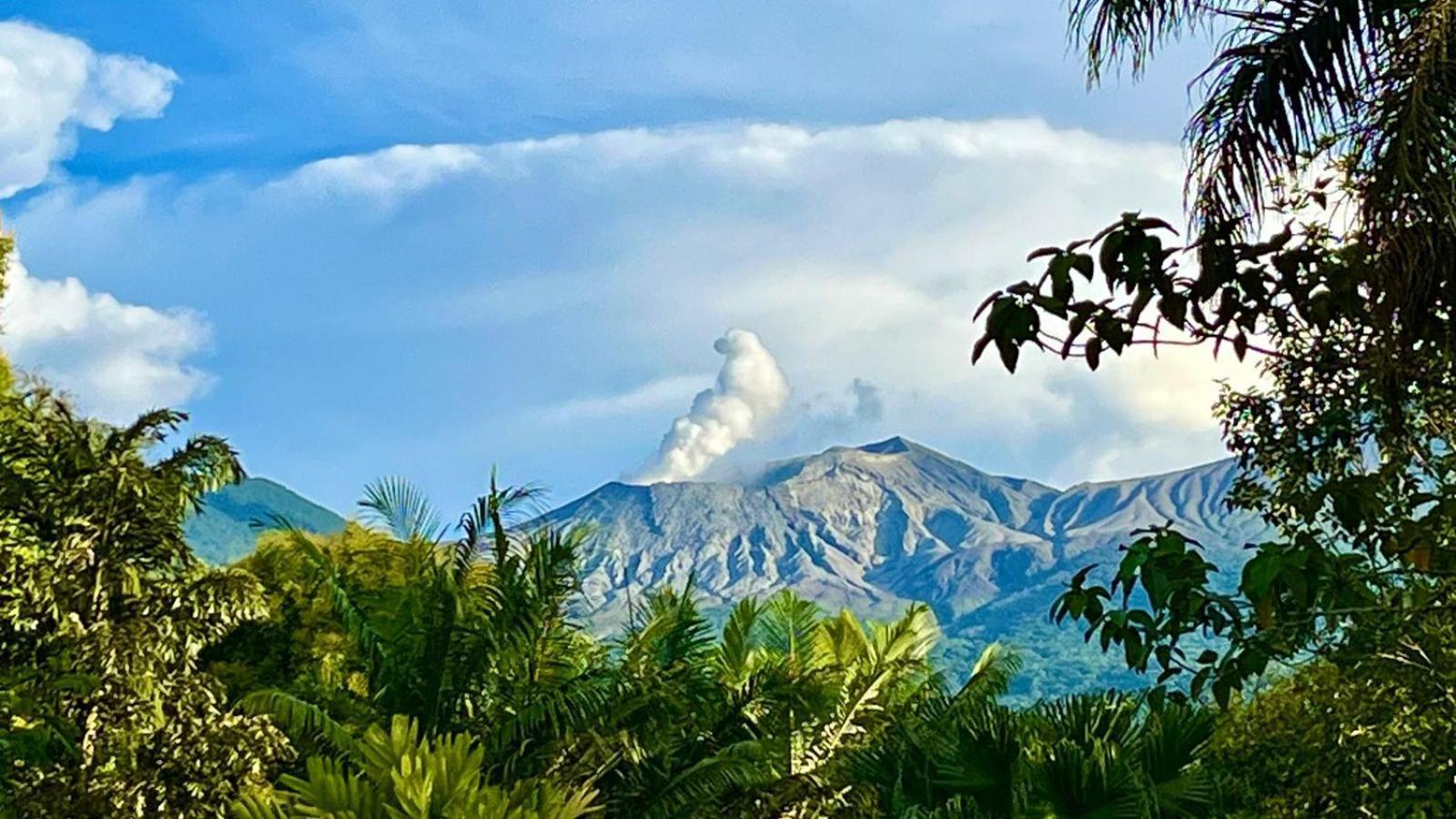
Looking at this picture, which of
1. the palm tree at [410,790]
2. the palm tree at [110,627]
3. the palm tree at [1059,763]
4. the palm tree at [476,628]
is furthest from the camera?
the palm tree at [476,628]

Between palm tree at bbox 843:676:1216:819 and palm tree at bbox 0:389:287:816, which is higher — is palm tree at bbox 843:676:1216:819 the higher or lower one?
the lower one

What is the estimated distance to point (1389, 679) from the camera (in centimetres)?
720

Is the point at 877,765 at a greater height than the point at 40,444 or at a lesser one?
lesser

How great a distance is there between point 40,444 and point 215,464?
1173 mm

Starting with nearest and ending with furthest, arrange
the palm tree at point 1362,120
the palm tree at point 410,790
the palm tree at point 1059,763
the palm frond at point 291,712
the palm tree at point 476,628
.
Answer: the palm tree at point 1362,120 → the palm tree at point 410,790 → the palm tree at point 1059,763 → the palm frond at point 291,712 → the palm tree at point 476,628

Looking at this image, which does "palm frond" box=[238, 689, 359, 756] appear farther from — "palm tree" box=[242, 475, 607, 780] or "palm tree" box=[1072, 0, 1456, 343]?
"palm tree" box=[1072, 0, 1456, 343]

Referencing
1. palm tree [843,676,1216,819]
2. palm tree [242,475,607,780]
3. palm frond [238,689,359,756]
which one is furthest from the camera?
palm tree [242,475,607,780]

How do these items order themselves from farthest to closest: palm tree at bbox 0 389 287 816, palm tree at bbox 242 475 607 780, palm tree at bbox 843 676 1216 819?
1. palm tree at bbox 242 475 607 780
2. palm tree at bbox 843 676 1216 819
3. palm tree at bbox 0 389 287 816

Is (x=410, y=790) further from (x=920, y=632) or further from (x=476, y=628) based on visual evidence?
(x=920, y=632)

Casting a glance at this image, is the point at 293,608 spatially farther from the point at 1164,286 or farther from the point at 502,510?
the point at 1164,286

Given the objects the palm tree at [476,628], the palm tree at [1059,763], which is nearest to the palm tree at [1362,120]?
the palm tree at [1059,763]

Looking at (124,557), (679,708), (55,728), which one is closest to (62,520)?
(124,557)

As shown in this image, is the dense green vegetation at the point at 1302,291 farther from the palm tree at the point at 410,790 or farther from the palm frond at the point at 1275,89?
the palm tree at the point at 410,790

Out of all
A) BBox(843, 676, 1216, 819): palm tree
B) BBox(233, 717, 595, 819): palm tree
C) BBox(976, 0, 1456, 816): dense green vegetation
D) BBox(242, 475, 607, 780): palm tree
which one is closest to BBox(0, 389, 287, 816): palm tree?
BBox(242, 475, 607, 780): palm tree
